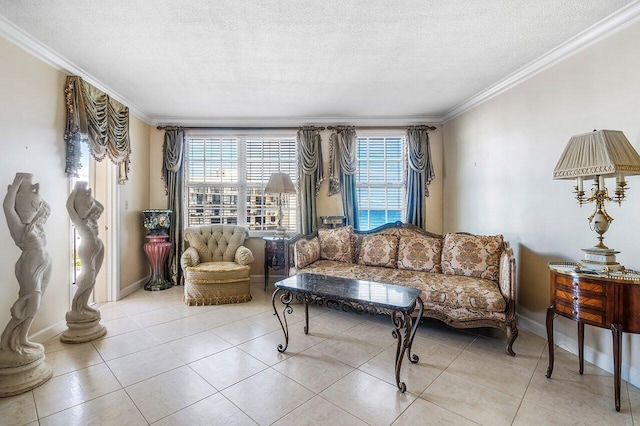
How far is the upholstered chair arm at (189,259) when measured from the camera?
350 centimetres

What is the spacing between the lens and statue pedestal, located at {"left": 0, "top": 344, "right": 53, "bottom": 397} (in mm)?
1771

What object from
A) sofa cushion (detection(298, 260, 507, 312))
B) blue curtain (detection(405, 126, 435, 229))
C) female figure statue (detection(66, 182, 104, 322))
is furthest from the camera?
blue curtain (detection(405, 126, 435, 229))

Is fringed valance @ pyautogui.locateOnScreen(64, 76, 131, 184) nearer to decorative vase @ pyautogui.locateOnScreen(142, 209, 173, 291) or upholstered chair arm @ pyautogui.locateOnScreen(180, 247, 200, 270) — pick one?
decorative vase @ pyautogui.locateOnScreen(142, 209, 173, 291)

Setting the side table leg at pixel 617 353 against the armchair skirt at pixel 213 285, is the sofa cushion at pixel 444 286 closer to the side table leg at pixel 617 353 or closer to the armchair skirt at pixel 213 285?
the side table leg at pixel 617 353

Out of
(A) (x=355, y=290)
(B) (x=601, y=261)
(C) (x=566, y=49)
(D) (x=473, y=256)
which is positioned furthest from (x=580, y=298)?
(C) (x=566, y=49)

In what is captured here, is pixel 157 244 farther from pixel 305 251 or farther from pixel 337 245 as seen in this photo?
pixel 337 245

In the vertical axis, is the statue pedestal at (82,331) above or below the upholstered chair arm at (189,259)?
below

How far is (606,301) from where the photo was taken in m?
1.68

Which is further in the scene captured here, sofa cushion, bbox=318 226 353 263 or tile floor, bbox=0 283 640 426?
sofa cushion, bbox=318 226 353 263

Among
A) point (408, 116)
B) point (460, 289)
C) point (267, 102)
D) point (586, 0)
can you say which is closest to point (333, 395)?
point (460, 289)

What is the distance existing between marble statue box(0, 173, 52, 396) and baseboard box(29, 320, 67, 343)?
0.62m

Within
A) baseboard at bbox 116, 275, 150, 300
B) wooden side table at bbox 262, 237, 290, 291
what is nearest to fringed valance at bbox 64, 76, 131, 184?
baseboard at bbox 116, 275, 150, 300

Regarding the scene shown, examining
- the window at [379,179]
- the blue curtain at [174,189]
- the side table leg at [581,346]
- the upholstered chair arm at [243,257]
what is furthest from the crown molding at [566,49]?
the blue curtain at [174,189]

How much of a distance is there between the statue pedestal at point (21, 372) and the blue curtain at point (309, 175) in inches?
118
